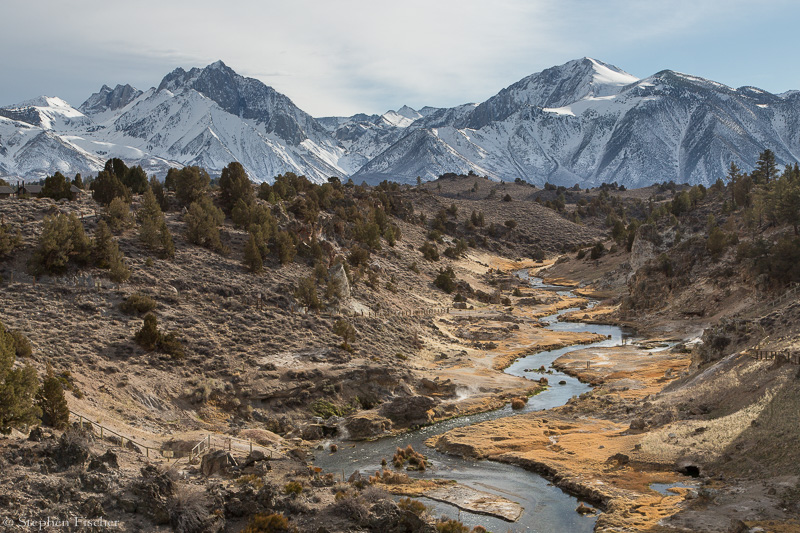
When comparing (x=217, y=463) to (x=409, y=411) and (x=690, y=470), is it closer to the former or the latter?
(x=409, y=411)

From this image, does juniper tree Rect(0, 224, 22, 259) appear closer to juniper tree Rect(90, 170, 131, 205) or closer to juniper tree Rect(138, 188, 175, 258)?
juniper tree Rect(138, 188, 175, 258)

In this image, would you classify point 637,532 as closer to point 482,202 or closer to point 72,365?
point 72,365

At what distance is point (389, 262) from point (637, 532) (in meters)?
70.5

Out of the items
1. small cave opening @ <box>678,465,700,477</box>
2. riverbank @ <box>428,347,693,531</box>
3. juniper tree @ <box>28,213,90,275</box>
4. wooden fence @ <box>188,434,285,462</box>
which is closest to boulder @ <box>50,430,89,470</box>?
wooden fence @ <box>188,434,285,462</box>

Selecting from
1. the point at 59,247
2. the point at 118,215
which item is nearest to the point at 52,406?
the point at 59,247

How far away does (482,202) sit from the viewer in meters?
192

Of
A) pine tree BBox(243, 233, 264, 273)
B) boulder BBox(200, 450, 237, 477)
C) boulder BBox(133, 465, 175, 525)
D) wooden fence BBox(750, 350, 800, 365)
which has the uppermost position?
pine tree BBox(243, 233, 264, 273)

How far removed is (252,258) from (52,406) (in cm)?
3380

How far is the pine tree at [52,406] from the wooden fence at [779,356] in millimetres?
40811

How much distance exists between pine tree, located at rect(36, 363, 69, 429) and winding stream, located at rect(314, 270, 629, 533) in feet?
45.7

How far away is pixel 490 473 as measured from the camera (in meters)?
38.9

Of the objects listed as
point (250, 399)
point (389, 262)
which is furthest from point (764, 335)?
point (389, 262)

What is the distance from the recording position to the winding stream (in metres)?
32.1

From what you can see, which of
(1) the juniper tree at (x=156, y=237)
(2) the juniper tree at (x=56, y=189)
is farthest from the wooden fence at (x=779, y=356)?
(2) the juniper tree at (x=56, y=189)
